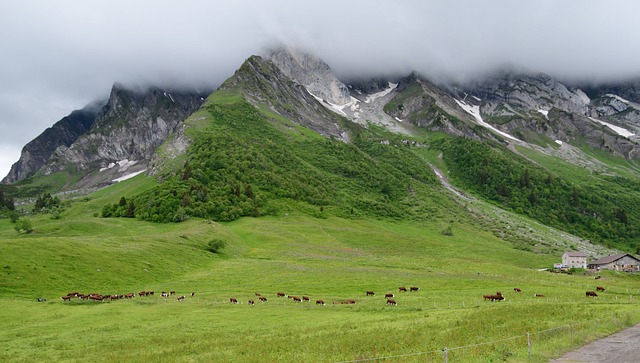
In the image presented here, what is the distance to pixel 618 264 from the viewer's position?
124 meters

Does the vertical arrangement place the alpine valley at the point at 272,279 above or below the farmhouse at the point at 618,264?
above

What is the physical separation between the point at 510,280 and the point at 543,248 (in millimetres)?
86578

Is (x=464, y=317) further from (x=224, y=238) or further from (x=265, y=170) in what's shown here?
(x=265, y=170)

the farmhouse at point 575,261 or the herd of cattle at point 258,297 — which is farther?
the farmhouse at point 575,261

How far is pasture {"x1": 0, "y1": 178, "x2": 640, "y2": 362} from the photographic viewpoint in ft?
102

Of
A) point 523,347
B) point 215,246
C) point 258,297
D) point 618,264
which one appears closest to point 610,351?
point 523,347

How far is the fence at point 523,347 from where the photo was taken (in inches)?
948

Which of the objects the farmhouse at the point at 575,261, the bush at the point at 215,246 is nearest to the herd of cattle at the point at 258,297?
the bush at the point at 215,246

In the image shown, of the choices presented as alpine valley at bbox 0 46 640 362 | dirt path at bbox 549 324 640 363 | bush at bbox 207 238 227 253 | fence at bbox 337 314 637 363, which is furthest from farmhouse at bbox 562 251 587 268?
dirt path at bbox 549 324 640 363

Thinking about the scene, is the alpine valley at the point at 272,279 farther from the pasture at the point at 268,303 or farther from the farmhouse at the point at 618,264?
the farmhouse at the point at 618,264

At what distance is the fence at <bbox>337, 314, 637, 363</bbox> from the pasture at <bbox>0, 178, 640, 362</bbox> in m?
0.16

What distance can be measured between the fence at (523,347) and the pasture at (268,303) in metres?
0.16

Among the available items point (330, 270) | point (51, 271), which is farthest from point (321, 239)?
point (51, 271)

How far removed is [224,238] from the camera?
381 feet
